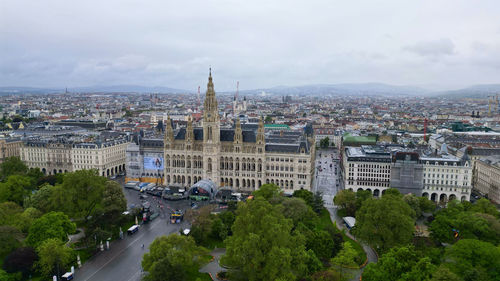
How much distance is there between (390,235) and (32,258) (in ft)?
200

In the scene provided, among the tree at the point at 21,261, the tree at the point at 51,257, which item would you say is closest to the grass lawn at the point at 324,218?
the tree at the point at 51,257

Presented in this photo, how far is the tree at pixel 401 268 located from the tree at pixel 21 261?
53259 mm

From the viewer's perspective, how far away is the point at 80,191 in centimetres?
8050

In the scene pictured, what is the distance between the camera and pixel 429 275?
4716cm

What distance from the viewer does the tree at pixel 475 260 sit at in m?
50.0

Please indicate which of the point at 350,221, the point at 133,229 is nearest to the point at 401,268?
the point at 350,221

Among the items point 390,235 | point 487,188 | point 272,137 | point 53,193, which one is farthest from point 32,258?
point 487,188

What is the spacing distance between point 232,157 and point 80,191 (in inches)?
1824

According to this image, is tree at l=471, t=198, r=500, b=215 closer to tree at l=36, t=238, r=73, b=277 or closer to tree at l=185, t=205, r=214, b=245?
tree at l=185, t=205, r=214, b=245

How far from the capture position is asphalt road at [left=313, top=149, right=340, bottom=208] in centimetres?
11062

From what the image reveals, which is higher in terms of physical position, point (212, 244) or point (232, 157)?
point (232, 157)

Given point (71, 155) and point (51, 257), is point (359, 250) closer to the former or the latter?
point (51, 257)

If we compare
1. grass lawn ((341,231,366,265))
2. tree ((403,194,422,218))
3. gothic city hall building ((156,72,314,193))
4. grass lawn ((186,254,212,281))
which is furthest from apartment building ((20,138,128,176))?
tree ((403,194,422,218))

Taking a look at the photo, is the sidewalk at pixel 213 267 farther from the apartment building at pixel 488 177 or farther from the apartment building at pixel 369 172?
the apartment building at pixel 488 177
